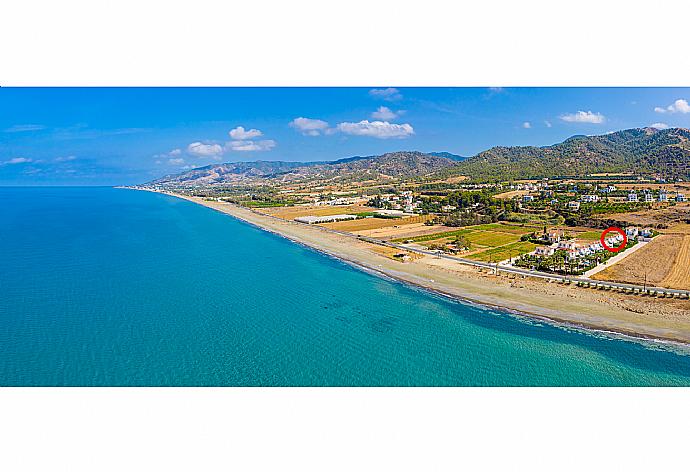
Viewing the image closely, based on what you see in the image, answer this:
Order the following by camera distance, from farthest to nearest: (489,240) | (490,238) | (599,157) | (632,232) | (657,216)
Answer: (599,157) → (657,216) → (490,238) → (489,240) → (632,232)

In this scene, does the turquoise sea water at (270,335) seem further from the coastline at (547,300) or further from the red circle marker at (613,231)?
the red circle marker at (613,231)

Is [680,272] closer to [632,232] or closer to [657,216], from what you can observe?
[632,232]

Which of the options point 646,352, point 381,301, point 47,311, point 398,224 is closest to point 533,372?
point 646,352

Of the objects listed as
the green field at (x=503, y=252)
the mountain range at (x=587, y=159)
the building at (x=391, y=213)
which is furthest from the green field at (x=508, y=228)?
the mountain range at (x=587, y=159)

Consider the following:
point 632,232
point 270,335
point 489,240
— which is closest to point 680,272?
point 632,232

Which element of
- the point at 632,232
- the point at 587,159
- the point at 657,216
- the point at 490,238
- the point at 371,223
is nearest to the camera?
the point at 632,232

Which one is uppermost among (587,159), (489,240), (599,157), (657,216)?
(599,157)
